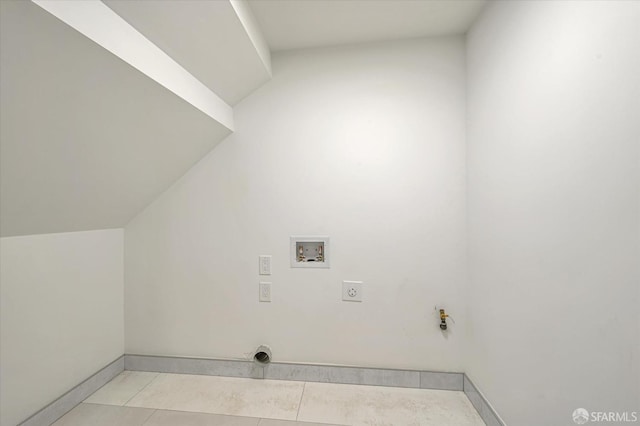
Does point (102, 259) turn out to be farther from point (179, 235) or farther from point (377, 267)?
point (377, 267)

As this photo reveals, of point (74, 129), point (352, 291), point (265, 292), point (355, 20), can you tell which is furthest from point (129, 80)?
point (352, 291)

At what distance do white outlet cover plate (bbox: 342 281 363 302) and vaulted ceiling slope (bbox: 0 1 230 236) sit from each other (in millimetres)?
1177

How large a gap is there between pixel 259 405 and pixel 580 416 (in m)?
1.30

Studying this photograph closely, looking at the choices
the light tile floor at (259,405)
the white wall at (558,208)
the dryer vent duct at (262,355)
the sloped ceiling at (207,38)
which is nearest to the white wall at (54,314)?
the light tile floor at (259,405)

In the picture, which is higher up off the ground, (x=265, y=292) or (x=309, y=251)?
(x=309, y=251)

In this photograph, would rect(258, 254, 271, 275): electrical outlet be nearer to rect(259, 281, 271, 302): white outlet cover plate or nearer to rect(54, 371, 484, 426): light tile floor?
rect(259, 281, 271, 302): white outlet cover plate

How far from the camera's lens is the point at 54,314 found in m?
1.27

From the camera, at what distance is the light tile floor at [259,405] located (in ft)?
4.17

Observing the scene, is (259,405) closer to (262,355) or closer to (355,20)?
(262,355)

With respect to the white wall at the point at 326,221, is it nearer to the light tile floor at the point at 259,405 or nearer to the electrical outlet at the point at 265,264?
the electrical outlet at the point at 265,264

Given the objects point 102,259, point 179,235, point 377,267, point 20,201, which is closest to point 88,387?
point 102,259

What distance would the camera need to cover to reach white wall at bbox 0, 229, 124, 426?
1.10 meters

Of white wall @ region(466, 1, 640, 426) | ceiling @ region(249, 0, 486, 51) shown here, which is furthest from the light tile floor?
ceiling @ region(249, 0, 486, 51)

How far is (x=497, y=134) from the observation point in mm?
1197
